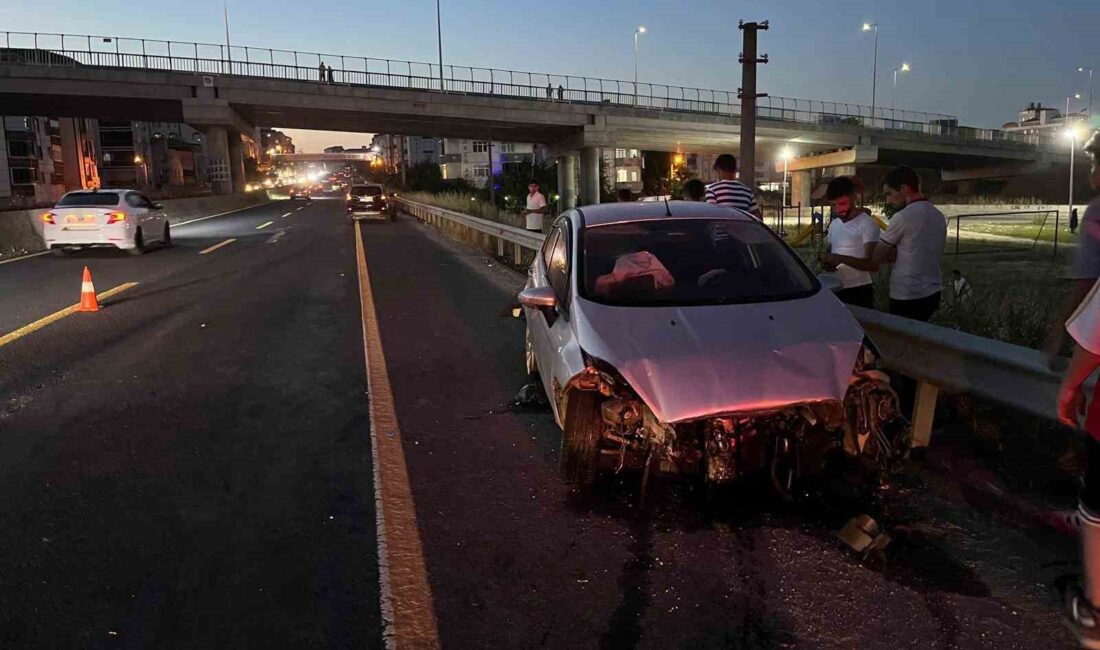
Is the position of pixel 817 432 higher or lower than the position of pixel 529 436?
higher

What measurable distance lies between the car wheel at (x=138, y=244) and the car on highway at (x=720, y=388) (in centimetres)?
1621

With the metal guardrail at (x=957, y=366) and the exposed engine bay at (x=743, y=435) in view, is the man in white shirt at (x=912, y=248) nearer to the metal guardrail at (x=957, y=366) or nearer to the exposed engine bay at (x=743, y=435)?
the metal guardrail at (x=957, y=366)

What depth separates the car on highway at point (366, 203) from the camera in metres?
34.0

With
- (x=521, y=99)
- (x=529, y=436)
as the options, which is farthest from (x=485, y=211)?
(x=521, y=99)

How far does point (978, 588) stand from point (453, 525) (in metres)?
2.34

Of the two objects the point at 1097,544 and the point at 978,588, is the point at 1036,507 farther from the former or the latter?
the point at 1097,544

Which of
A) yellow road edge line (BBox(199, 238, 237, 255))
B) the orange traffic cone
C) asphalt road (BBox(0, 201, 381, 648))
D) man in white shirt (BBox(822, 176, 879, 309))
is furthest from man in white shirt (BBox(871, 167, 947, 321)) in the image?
yellow road edge line (BBox(199, 238, 237, 255))

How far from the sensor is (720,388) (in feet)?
12.5

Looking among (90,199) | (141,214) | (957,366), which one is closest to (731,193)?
(957,366)

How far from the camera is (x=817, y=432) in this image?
13.1ft

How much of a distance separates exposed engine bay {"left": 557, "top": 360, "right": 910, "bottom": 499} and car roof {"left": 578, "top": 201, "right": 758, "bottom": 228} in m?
1.87

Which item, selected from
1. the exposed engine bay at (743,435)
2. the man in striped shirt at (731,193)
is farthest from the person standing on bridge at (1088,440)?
the man in striped shirt at (731,193)

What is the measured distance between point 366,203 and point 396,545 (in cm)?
3139

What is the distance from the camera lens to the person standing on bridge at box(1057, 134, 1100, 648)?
2.70m
